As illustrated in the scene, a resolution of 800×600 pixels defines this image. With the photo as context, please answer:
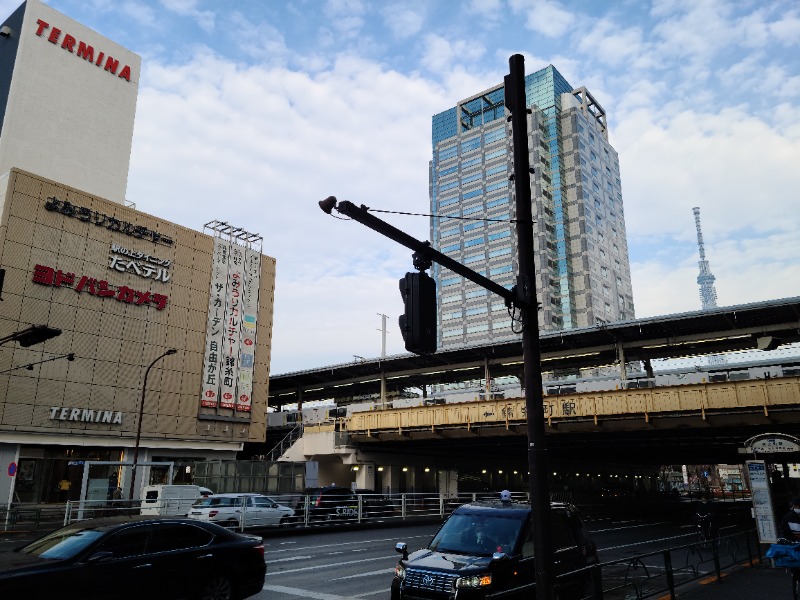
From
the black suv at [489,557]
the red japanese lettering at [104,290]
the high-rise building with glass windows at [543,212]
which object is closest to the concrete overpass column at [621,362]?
the black suv at [489,557]

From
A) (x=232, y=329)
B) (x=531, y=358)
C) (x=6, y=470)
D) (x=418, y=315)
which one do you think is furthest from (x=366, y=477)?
(x=418, y=315)

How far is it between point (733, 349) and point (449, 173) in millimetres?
105935

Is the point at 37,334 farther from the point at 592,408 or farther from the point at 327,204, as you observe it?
the point at 592,408

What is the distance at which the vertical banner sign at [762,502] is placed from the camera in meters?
17.4

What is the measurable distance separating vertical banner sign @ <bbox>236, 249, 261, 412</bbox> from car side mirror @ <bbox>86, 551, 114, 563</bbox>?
40.6 meters

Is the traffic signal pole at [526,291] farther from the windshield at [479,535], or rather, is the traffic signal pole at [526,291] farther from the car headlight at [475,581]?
the windshield at [479,535]

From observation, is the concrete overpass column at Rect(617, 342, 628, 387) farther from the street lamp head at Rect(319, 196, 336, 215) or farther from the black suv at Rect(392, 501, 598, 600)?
the street lamp head at Rect(319, 196, 336, 215)

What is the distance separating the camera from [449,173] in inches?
5753

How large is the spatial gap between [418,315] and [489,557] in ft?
14.8

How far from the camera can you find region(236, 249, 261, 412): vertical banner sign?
48.4 m

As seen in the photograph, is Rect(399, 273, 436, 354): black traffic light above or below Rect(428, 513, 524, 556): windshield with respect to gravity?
above

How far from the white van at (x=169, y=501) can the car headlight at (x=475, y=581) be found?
18.1 meters

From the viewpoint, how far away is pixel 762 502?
17.6 meters

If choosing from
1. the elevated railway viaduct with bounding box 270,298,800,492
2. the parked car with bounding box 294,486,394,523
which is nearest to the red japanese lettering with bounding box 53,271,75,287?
the elevated railway viaduct with bounding box 270,298,800,492
